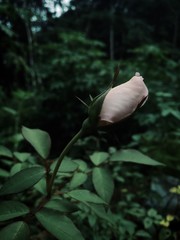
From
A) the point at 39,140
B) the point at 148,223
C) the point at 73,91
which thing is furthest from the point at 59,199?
the point at 73,91

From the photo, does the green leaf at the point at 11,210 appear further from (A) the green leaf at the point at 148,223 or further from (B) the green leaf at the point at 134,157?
(A) the green leaf at the point at 148,223

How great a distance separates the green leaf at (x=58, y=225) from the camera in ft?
1.30

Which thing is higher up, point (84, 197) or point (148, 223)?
point (84, 197)

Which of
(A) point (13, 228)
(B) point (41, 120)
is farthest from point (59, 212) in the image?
(B) point (41, 120)

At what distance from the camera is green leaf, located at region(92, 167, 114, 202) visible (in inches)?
19.3

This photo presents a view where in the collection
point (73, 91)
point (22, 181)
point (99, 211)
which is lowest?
point (73, 91)

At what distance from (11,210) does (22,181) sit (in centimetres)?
5

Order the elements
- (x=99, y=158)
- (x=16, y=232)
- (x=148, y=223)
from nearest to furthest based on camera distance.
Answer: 1. (x=16, y=232)
2. (x=99, y=158)
3. (x=148, y=223)

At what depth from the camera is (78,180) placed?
0.58 metres

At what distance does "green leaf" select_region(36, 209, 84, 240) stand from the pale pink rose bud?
0.16 metres

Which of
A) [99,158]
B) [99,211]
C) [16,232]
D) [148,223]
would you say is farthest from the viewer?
[148,223]

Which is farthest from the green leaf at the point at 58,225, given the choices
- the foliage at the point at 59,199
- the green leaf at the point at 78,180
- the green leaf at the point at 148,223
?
the green leaf at the point at 148,223

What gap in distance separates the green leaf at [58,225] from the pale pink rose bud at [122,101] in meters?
0.16

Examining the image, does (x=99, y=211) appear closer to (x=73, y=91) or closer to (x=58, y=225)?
(x=58, y=225)
